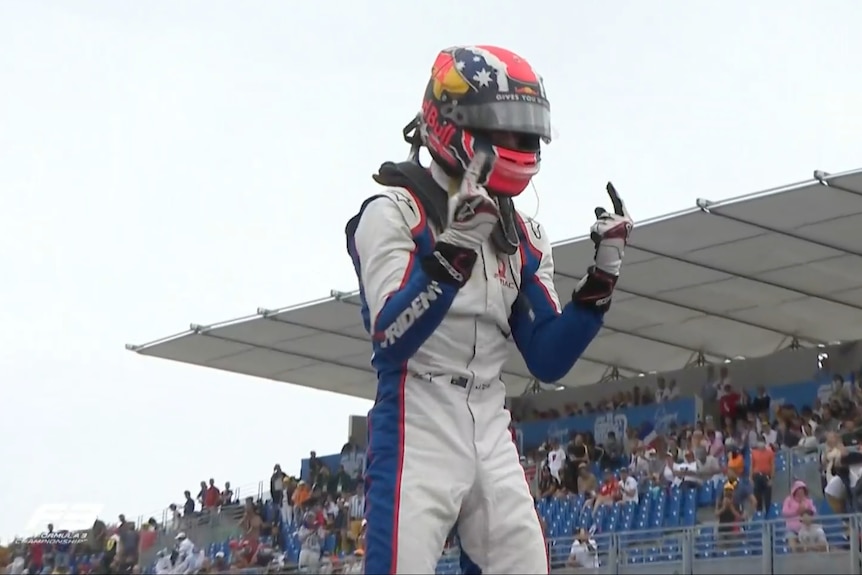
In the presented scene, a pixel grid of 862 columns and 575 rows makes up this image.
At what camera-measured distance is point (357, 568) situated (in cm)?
1434

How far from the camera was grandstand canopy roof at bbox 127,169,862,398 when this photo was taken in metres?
16.0

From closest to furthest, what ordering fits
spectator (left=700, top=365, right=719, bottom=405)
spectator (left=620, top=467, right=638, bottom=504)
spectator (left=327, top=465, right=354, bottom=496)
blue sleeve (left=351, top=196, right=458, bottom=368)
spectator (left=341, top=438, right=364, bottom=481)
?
1. blue sleeve (left=351, top=196, right=458, bottom=368)
2. spectator (left=620, top=467, right=638, bottom=504)
3. spectator (left=700, top=365, right=719, bottom=405)
4. spectator (left=327, top=465, right=354, bottom=496)
5. spectator (left=341, top=438, right=364, bottom=481)

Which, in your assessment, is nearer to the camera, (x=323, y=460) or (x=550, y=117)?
(x=550, y=117)

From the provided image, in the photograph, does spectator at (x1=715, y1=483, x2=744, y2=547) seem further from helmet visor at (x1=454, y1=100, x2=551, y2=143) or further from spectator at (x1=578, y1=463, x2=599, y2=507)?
helmet visor at (x1=454, y1=100, x2=551, y2=143)

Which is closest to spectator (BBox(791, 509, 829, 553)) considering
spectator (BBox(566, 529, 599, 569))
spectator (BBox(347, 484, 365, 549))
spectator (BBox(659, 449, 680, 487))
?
spectator (BBox(566, 529, 599, 569))

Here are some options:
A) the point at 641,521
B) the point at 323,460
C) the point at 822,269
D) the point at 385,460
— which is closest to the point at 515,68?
the point at 385,460

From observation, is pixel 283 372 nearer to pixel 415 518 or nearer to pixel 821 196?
pixel 821 196

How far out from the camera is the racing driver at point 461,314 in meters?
4.38

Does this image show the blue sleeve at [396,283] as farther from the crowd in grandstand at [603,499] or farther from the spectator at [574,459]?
the spectator at [574,459]

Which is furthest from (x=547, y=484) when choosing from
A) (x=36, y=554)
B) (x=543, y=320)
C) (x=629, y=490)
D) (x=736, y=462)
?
(x=543, y=320)

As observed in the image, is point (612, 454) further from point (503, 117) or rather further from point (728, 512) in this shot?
point (503, 117)

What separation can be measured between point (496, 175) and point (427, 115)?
1.06ft

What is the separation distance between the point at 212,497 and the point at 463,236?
2073cm

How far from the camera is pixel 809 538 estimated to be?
39.8ft
